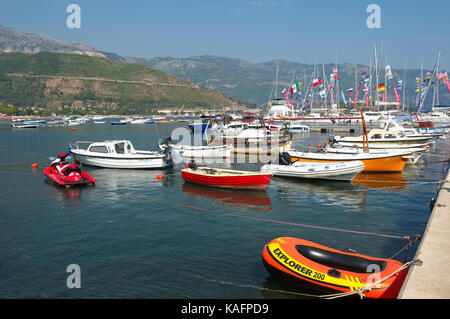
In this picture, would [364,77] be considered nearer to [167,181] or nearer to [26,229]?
[167,181]

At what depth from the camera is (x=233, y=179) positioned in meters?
23.5

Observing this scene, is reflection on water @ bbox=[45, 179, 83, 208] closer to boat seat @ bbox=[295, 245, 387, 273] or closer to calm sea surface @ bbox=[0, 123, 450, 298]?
calm sea surface @ bbox=[0, 123, 450, 298]

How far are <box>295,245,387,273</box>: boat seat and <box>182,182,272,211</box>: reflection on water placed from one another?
8.89 meters

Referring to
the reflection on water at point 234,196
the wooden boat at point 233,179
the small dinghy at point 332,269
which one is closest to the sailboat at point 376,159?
the wooden boat at point 233,179

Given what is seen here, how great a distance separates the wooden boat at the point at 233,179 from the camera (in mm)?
23212

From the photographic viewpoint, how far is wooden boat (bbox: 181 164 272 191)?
23212mm

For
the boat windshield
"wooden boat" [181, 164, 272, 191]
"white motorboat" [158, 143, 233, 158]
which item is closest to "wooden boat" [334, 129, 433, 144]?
"white motorboat" [158, 143, 233, 158]

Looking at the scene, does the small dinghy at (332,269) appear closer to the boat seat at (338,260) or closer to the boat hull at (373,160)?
the boat seat at (338,260)

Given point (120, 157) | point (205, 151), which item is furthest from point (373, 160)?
point (120, 157)

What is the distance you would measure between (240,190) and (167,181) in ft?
21.4

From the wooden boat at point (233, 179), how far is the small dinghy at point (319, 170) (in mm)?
2864

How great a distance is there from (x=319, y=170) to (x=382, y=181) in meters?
5.09
